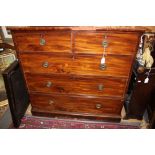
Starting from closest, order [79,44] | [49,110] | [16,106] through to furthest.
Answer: [79,44] → [16,106] → [49,110]

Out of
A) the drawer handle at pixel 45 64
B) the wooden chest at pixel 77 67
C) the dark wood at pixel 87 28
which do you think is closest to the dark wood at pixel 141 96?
the wooden chest at pixel 77 67

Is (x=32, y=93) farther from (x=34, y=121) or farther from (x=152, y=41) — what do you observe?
(x=152, y=41)

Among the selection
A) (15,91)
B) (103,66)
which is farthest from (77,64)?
(15,91)

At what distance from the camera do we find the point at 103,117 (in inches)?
98.3

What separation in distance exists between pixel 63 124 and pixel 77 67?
95 cm

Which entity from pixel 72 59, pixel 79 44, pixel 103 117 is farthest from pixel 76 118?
pixel 79 44

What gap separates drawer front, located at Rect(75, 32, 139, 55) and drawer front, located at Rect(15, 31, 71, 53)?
0.40 feet

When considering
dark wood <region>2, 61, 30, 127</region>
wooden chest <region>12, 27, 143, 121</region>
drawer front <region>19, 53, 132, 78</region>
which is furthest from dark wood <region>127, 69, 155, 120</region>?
dark wood <region>2, 61, 30, 127</region>

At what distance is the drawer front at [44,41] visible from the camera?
5.97 ft

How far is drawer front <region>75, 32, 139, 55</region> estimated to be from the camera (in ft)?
5.75

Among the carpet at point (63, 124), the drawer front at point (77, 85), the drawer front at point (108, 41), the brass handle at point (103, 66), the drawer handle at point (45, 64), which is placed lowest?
the carpet at point (63, 124)

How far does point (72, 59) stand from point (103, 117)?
3.39 feet

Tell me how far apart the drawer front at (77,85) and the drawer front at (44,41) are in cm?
38

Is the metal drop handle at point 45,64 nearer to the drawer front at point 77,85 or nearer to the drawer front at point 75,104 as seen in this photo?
the drawer front at point 77,85
